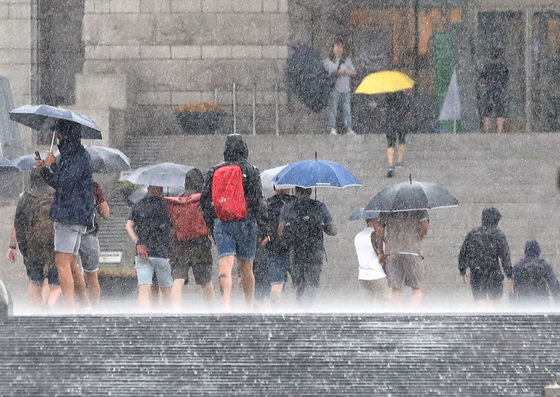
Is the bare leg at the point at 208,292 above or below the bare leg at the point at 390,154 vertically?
below

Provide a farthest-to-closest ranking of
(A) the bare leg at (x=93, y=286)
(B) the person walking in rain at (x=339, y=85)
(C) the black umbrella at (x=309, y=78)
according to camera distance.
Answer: (C) the black umbrella at (x=309, y=78), (B) the person walking in rain at (x=339, y=85), (A) the bare leg at (x=93, y=286)

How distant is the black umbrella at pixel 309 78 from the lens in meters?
23.6

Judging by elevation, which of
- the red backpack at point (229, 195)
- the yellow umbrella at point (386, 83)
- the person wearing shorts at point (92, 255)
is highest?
the yellow umbrella at point (386, 83)

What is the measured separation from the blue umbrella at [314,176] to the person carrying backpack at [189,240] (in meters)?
0.95

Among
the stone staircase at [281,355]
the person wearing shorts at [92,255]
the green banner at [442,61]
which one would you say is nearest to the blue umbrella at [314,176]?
the person wearing shorts at [92,255]

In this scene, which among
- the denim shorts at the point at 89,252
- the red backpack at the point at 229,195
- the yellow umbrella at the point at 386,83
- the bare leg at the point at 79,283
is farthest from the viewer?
the yellow umbrella at the point at 386,83

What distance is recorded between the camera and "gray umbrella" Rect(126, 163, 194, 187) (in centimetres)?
1231

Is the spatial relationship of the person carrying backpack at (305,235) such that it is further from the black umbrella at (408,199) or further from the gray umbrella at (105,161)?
the gray umbrella at (105,161)

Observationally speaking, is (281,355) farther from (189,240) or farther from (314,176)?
(314,176)

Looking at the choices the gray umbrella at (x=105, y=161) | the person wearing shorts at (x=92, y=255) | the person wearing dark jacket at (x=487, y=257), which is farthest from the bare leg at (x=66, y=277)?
the person wearing dark jacket at (x=487, y=257)

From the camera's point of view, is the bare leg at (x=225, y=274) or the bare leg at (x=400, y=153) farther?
the bare leg at (x=400, y=153)

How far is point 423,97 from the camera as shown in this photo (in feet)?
85.9

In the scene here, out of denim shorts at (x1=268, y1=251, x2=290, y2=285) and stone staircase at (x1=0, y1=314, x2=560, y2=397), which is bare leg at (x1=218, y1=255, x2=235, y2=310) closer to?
denim shorts at (x1=268, y1=251, x2=290, y2=285)

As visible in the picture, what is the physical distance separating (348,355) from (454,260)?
29.6 ft
